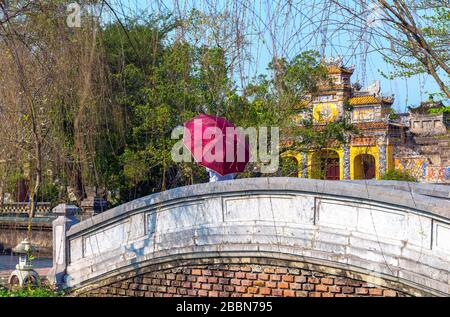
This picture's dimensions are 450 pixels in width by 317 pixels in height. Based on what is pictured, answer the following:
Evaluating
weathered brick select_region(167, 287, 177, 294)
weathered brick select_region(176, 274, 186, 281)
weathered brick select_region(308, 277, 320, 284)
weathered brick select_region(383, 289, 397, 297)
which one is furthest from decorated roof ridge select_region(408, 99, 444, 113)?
weathered brick select_region(167, 287, 177, 294)

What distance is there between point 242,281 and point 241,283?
0.07 ft

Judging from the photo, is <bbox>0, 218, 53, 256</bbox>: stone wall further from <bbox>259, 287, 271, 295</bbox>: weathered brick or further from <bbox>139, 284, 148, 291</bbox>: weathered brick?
<bbox>259, 287, 271, 295</bbox>: weathered brick

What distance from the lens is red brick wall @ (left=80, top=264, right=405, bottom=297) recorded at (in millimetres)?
5324

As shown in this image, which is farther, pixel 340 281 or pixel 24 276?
pixel 24 276

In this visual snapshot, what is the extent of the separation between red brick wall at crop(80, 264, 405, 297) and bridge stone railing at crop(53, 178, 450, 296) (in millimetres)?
125

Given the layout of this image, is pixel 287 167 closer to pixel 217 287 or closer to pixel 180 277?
pixel 180 277

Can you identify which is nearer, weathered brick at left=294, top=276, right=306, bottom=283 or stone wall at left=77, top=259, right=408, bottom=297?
stone wall at left=77, top=259, right=408, bottom=297

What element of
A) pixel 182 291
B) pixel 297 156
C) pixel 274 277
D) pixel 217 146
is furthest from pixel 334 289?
pixel 297 156

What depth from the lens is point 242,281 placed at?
5945 millimetres

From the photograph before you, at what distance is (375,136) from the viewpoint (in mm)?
17297

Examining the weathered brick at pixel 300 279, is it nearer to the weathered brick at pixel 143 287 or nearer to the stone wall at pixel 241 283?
the stone wall at pixel 241 283

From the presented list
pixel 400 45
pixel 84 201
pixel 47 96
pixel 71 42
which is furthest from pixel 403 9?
pixel 84 201
